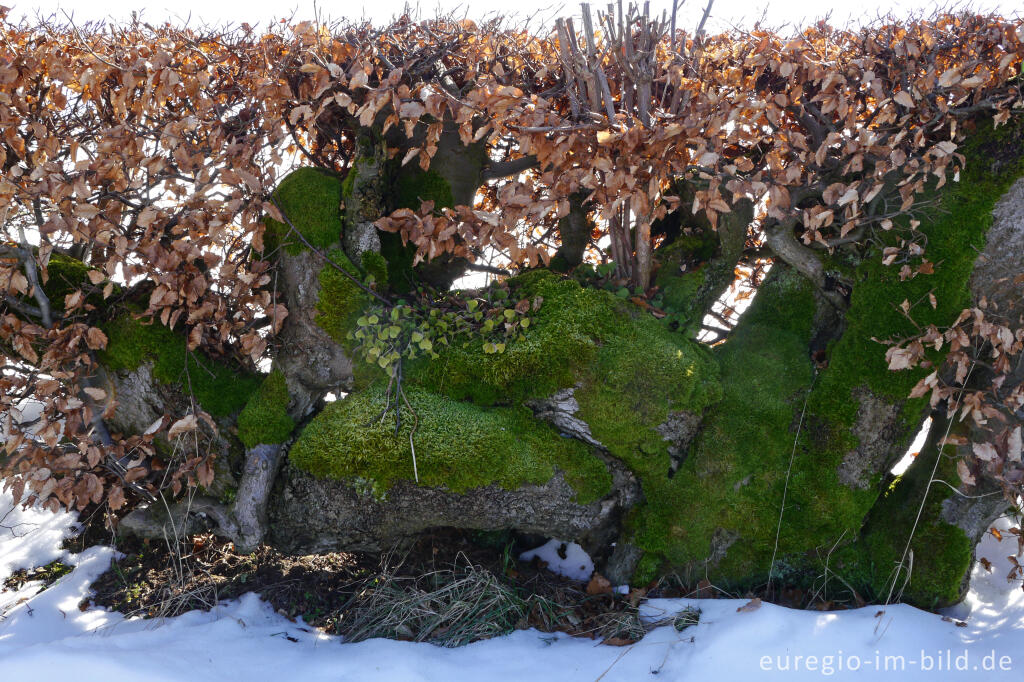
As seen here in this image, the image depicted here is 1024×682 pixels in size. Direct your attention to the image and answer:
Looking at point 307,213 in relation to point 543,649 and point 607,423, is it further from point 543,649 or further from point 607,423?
point 543,649

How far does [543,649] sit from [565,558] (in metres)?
0.96

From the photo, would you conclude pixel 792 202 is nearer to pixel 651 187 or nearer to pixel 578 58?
pixel 651 187

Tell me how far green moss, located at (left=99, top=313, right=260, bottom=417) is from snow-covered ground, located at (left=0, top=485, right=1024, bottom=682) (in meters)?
1.23

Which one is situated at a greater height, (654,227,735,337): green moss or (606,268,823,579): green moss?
(654,227,735,337): green moss

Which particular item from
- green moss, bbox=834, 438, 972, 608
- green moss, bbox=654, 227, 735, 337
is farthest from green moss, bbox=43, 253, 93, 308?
green moss, bbox=834, 438, 972, 608

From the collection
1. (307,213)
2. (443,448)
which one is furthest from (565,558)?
(307,213)

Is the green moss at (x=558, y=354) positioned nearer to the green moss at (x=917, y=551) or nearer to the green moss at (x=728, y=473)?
the green moss at (x=728, y=473)

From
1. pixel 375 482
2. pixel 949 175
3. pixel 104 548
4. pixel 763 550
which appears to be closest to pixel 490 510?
pixel 375 482

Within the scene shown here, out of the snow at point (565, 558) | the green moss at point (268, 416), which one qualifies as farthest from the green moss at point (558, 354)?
the snow at point (565, 558)

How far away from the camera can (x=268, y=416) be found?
11.4ft

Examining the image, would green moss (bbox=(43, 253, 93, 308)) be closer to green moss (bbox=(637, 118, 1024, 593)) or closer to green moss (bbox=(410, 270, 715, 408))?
green moss (bbox=(410, 270, 715, 408))

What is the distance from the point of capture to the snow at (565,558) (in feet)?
13.1

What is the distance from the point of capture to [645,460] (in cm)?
343

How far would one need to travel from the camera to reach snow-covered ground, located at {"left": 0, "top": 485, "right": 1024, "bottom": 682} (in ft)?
9.37
